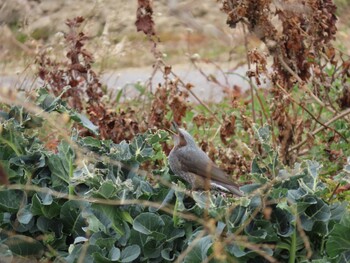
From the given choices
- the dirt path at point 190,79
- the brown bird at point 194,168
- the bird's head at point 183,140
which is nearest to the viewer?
the brown bird at point 194,168

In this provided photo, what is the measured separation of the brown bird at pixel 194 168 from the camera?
13.7 feet

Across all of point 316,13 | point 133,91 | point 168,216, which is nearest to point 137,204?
point 168,216

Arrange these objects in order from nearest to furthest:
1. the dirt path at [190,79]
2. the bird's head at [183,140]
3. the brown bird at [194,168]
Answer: the brown bird at [194,168] < the bird's head at [183,140] < the dirt path at [190,79]

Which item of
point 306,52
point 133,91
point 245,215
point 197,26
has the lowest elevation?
point 133,91

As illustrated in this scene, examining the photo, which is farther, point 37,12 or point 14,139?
point 37,12

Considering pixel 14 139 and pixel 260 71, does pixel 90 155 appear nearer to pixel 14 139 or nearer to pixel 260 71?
pixel 14 139

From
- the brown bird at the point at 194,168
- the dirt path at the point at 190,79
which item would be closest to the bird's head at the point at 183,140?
the brown bird at the point at 194,168

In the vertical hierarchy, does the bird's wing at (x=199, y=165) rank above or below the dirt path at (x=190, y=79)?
above

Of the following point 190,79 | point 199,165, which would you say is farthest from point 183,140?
point 190,79

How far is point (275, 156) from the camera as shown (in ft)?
12.5

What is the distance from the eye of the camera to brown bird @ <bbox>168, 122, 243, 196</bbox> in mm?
4180

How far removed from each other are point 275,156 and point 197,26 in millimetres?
1182

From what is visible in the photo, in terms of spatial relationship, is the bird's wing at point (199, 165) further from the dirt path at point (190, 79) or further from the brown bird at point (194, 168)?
the dirt path at point (190, 79)

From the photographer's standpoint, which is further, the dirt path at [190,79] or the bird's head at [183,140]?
the dirt path at [190,79]
